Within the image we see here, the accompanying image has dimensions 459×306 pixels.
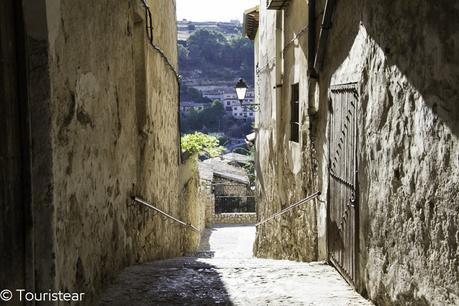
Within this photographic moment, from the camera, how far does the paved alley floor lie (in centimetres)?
374

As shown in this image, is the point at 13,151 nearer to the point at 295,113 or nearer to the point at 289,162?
the point at 295,113

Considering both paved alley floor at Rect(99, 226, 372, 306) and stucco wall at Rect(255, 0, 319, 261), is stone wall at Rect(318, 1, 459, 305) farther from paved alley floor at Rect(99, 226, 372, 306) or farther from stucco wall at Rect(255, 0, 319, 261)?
stucco wall at Rect(255, 0, 319, 261)

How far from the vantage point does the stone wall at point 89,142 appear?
101 inches

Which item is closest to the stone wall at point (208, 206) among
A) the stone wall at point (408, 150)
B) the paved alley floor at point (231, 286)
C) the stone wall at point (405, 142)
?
the paved alley floor at point (231, 286)

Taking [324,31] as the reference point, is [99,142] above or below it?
below

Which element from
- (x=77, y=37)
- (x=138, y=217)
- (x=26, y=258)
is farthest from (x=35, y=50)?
(x=138, y=217)

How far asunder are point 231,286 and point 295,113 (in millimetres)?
3654

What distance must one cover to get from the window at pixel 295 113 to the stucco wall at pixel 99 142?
1.95 m

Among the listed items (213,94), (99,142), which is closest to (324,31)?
(99,142)

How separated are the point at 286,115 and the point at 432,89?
5519 millimetres

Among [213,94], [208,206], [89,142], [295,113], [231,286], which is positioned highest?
[213,94]

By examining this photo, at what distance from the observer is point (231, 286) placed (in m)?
4.21

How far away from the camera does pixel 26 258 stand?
99.3 inches

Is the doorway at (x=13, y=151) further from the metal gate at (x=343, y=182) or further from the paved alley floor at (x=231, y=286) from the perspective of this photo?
the metal gate at (x=343, y=182)
